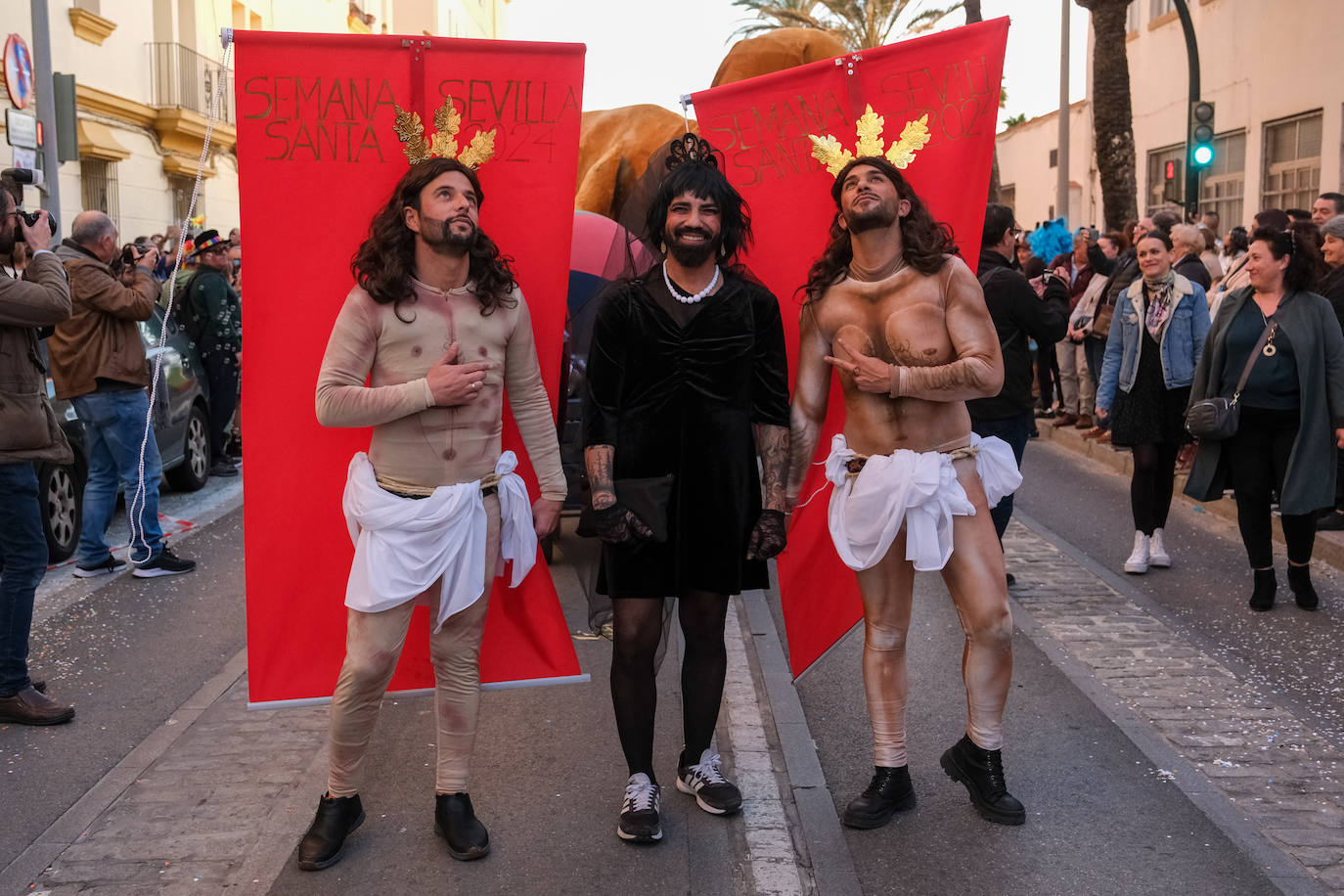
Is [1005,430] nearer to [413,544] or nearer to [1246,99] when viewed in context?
[413,544]

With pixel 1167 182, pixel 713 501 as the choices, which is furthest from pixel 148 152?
pixel 713 501

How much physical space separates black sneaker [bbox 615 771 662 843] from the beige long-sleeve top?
43.9 inches

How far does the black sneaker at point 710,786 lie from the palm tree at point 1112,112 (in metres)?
14.9

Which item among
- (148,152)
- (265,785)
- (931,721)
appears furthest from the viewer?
(148,152)

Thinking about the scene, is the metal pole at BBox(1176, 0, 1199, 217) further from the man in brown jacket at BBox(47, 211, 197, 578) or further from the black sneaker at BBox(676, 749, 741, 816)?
the black sneaker at BBox(676, 749, 741, 816)

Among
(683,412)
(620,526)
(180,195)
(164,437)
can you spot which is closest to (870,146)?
(683,412)

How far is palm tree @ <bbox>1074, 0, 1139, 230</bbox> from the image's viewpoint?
17875mm

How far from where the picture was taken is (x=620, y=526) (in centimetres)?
418

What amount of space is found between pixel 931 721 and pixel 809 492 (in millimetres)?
1187

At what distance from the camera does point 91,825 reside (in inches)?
176

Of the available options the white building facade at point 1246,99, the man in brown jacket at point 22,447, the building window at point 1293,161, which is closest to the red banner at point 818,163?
the man in brown jacket at point 22,447

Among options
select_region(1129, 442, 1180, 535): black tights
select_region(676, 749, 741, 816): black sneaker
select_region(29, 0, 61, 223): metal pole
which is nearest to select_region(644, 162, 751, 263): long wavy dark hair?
select_region(676, 749, 741, 816): black sneaker

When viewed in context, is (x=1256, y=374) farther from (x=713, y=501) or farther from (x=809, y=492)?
(x=713, y=501)

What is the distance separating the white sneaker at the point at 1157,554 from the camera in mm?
8297
